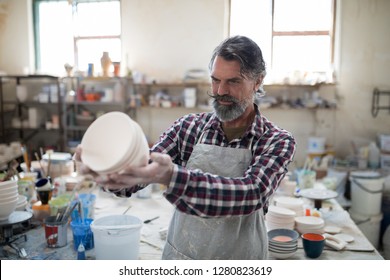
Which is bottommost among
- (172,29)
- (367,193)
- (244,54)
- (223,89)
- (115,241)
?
(367,193)

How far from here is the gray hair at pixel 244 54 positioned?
1.15 meters

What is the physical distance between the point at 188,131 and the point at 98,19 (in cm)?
89

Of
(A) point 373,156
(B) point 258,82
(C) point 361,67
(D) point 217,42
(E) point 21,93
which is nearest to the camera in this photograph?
(B) point 258,82

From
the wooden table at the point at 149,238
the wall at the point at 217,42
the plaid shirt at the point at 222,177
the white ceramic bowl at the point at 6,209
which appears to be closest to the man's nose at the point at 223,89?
the plaid shirt at the point at 222,177

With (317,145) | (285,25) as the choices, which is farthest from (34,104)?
(285,25)

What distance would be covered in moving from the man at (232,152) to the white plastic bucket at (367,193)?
2020mm

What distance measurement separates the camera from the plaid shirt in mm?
910

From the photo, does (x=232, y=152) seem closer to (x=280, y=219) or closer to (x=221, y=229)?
(x=221, y=229)

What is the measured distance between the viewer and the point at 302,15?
223cm

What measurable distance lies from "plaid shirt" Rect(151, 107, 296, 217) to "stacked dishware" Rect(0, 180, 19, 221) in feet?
2.59

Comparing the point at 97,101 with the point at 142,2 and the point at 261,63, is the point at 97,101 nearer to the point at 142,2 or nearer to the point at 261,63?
the point at 142,2

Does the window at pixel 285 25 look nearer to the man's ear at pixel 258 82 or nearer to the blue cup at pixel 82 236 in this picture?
the man's ear at pixel 258 82
